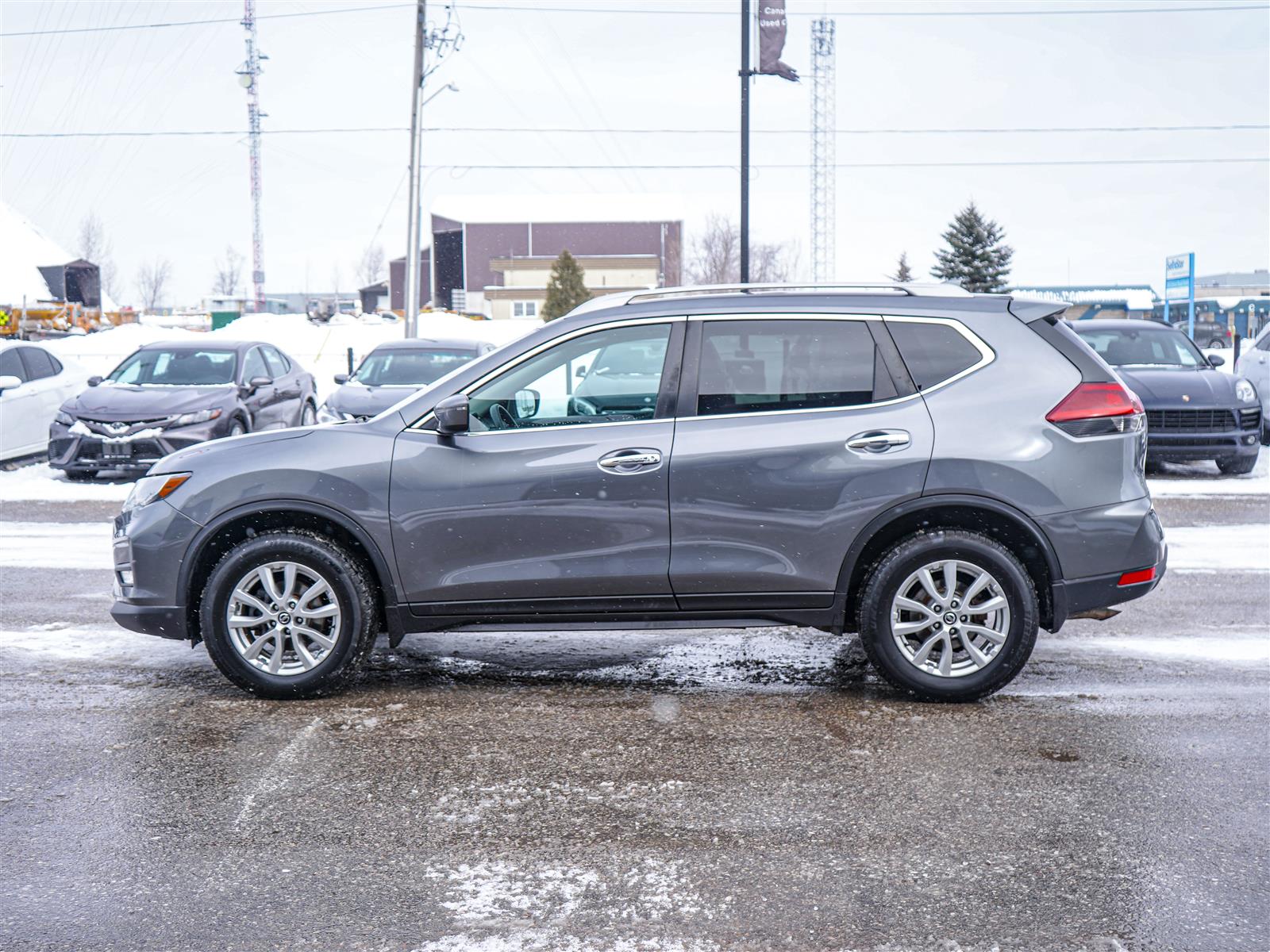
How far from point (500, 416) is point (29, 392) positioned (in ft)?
40.1

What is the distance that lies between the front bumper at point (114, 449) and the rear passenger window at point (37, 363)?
2.71 m

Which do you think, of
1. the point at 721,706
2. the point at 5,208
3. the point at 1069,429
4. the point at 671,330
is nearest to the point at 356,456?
the point at 671,330

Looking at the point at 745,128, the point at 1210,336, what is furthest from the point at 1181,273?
the point at 745,128

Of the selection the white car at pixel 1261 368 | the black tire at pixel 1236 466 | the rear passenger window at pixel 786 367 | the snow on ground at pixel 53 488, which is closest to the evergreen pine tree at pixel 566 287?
the white car at pixel 1261 368

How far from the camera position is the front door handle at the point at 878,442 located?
210 inches

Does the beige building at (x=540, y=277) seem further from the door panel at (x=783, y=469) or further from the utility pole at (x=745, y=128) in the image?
the door panel at (x=783, y=469)

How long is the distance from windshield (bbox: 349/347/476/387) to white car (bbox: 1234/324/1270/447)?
10.2 m

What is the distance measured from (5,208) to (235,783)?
129m

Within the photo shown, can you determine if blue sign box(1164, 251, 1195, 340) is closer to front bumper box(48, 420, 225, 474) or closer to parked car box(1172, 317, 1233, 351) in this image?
parked car box(1172, 317, 1233, 351)

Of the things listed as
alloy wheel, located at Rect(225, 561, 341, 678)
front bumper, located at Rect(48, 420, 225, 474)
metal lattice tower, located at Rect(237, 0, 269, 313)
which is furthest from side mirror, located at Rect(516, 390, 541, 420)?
metal lattice tower, located at Rect(237, 0, 269, 313)

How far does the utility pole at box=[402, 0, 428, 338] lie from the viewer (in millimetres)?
28109

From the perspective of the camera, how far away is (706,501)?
5332mm

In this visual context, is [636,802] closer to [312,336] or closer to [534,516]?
[534,516]

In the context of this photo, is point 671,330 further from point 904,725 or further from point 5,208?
point 5,208
